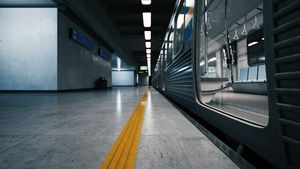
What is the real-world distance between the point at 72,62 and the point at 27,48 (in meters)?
2.31

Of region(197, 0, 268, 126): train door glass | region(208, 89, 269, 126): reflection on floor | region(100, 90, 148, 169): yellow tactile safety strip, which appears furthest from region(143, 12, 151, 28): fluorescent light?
region(100, 90, 148, 169): yellow tactile safety strip

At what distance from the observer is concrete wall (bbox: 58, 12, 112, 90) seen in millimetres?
8852

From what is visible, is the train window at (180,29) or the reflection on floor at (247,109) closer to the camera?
the reflection on floor at (247,109)

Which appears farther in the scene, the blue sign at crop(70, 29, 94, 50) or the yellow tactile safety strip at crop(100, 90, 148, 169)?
the blue sign at crop(70, 29, 94, 50)

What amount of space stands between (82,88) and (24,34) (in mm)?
4471

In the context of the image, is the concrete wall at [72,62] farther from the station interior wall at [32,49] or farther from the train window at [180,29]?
the train window at [180,29]

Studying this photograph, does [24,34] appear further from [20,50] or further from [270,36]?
[270,36]

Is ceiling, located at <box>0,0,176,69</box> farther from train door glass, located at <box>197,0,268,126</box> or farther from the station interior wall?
train door glass, located at <box>197,0,268,126</box>

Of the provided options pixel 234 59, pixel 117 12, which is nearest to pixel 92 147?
pixel 234 59

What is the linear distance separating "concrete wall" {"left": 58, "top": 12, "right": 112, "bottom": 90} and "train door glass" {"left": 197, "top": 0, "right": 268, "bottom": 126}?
7410mm

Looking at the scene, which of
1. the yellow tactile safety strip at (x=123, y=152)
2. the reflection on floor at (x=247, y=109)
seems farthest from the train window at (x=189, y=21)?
the yellow tactile safety strip at (x=123, y=152)

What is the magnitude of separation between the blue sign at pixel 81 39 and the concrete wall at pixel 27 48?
1.27m

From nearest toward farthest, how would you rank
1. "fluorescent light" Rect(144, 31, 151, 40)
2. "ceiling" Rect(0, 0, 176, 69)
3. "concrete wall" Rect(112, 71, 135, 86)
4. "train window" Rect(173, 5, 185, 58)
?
"train window" Rect(173, 5, 185, 58) < "ceiling" Rect(0, 0, 176, 69) < "fluorescent light" Rect(144, 31, 151, 40) < "concrete wall" Rect(112, 71, 135, 86)

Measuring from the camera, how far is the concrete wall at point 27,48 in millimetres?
8578
